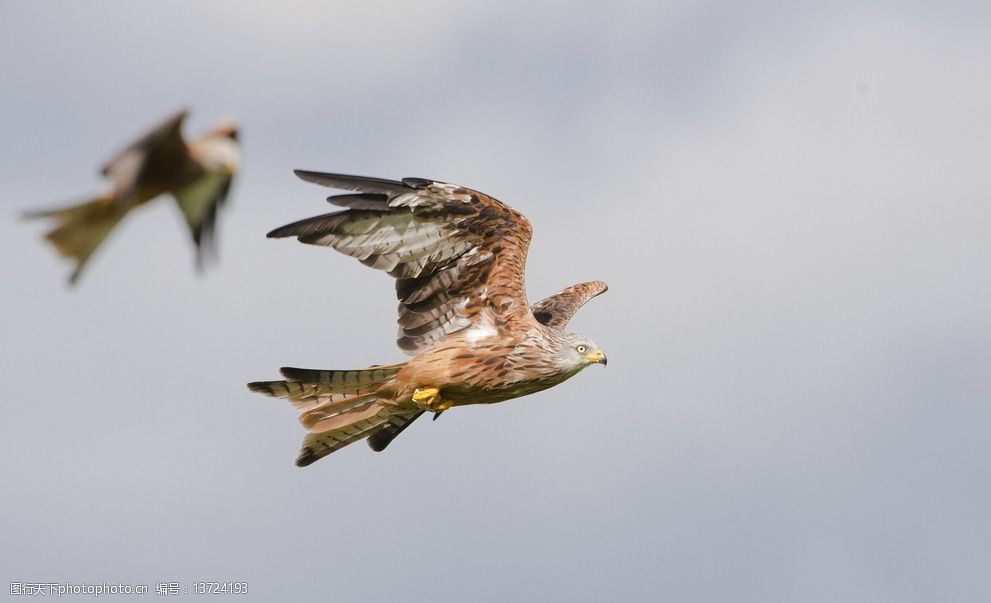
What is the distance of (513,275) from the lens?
524 inches

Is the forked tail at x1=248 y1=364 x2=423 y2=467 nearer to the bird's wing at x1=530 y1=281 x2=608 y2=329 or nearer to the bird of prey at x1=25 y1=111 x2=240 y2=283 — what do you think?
the bird's wing at x1=530 y1=281 x2=608 y2=329

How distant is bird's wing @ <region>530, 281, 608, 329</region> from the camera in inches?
609

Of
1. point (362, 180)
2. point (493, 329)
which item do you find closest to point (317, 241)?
point (362, 180)

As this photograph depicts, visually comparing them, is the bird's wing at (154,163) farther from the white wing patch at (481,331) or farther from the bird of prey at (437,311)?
the white wing patch at (481,331)

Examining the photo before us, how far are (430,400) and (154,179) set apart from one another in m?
6.67

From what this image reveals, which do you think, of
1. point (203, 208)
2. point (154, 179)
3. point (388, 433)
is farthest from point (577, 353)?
point (154, 179)

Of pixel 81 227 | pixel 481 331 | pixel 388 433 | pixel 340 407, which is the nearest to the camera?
pixel 81 227

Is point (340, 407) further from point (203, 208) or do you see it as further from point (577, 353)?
point (203, 208)

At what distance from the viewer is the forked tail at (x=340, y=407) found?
1328 centimetres

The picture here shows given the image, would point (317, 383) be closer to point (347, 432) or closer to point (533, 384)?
point (347, 432)

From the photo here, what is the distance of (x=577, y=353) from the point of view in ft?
42.6

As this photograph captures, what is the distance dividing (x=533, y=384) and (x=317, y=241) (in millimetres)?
2314

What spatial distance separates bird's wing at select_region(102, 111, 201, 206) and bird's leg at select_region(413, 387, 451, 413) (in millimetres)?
6462

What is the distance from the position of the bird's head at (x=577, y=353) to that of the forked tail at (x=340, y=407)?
1472 millimetres
